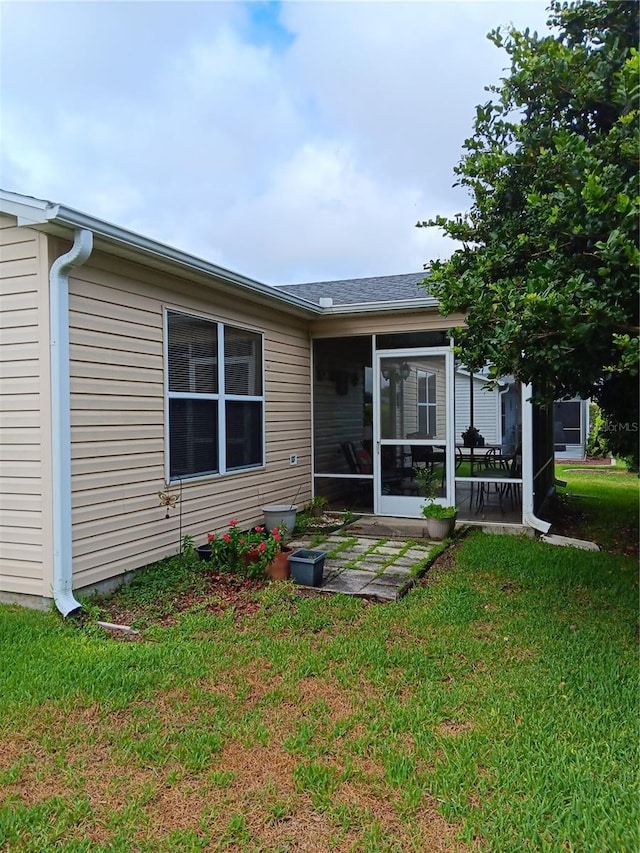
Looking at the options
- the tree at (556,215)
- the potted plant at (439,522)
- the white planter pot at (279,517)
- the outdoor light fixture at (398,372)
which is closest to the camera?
the tree at (556,215)

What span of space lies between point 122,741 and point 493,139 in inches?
169

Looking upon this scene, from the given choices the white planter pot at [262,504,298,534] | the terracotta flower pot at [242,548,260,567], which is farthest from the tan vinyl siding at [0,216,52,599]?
the white planter pot at [262,504,298,534]

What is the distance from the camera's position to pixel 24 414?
4148 mm

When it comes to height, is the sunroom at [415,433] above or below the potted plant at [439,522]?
above

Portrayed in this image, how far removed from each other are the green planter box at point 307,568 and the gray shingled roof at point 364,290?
13.6ft

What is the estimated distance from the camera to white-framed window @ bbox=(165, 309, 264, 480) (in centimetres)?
527

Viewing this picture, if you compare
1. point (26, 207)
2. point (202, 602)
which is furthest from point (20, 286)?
point (202, 602)

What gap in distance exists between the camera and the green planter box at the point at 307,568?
4.71 m

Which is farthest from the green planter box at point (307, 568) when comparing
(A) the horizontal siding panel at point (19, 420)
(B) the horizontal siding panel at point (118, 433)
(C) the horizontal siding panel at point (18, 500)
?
(A) the horizontal siding panel at point (19, 420)

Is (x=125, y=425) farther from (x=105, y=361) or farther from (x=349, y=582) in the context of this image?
(x=349, y=582)

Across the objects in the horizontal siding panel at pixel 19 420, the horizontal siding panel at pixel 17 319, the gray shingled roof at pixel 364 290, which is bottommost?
the horizontal siding panel at pixel 19 420

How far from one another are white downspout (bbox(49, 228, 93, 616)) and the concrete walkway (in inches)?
76.3

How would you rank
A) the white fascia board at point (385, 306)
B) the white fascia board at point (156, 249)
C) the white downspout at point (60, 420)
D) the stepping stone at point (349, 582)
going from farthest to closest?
the white fascia board at point (385, 306)
the stepping stone at point (349, 582)
the white downspout at point (60, 420)
the white fascia board at point (156, 249)

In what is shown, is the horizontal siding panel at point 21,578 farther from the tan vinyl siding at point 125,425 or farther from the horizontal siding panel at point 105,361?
the horizontal siding panel at point 105,361
